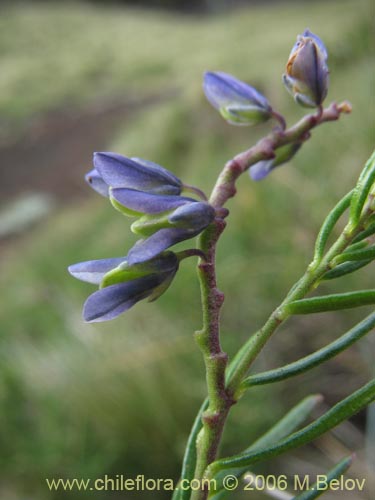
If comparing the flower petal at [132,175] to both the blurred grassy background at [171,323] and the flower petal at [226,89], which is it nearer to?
the flower petal at [226,89]

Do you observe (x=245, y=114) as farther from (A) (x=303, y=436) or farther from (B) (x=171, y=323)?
(B) (x=171, y=323)

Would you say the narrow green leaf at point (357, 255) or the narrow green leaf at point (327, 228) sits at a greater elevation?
the narrow green leaf at point (327, 228)

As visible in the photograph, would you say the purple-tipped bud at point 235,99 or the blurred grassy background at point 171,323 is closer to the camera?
the purple-tipped bud at point 235,99

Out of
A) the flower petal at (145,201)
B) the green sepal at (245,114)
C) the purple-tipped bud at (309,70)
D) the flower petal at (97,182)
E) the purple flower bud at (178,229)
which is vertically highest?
the purple-tipped bud at (309,70)

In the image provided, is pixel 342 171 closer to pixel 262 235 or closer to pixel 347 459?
pixel 262 235

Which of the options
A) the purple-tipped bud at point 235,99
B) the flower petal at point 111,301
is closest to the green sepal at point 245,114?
the purple-tipped bud at point 235,99

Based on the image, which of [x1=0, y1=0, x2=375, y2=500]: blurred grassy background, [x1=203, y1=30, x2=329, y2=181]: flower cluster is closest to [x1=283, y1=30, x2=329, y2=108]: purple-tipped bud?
[x1=203, y1=30, x2=329, y2=181]: flower cluster

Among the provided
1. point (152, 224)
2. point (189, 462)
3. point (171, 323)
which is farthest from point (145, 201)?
point (171, 323)
